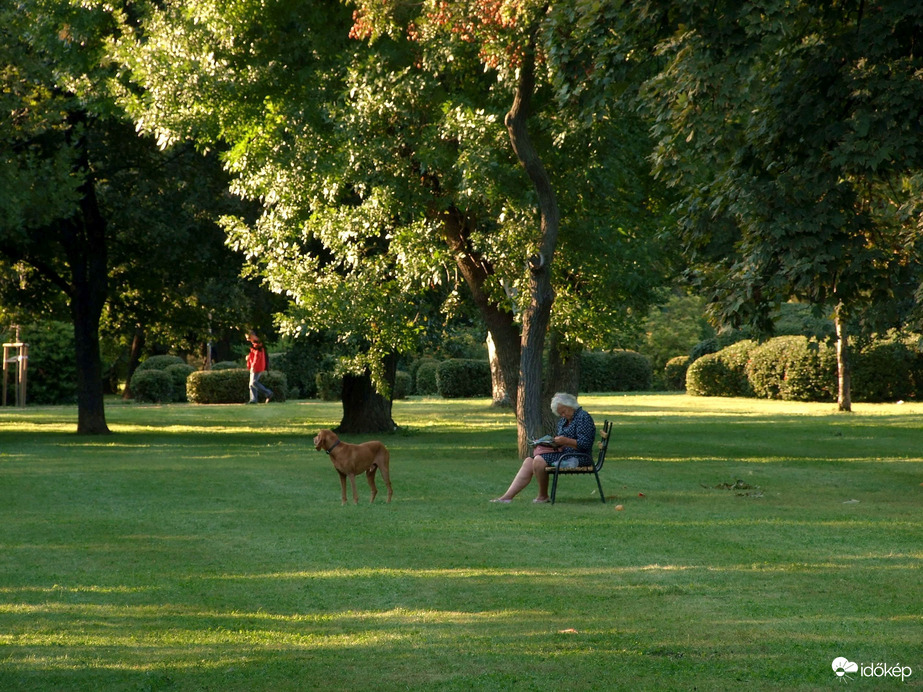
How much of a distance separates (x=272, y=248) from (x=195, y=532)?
1109cm

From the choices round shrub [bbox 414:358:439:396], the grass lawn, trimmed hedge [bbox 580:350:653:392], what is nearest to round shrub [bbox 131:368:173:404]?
round shrub [bbox 414:358:439:396]

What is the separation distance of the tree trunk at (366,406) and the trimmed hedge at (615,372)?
27131mm

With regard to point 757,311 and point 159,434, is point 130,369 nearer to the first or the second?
point 159,434

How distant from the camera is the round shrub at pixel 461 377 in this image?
50500mm

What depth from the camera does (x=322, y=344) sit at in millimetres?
27859

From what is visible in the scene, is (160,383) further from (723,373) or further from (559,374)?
(559,374)

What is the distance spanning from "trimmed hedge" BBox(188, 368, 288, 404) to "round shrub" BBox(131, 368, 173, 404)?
0.87 meters

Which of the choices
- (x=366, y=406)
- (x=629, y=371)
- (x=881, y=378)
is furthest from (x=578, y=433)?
(x=629, y=371)

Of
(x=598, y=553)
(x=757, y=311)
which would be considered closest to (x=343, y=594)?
(x=598, y=553)

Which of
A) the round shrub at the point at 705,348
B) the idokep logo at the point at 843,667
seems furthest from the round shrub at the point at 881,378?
the idokep logo at the point at 843,667

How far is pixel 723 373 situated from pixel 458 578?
3955 centimetres

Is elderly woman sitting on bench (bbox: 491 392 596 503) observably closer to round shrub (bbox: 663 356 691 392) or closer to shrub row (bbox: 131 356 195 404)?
shrub row (bbox: 131 356 195 404)

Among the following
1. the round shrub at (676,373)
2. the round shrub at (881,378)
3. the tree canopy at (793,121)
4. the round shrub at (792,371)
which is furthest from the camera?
the round shrub at (676,373)

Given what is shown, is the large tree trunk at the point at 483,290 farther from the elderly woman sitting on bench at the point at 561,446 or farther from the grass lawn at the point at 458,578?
the elderly woman sitting on bench at the point at 561,446
